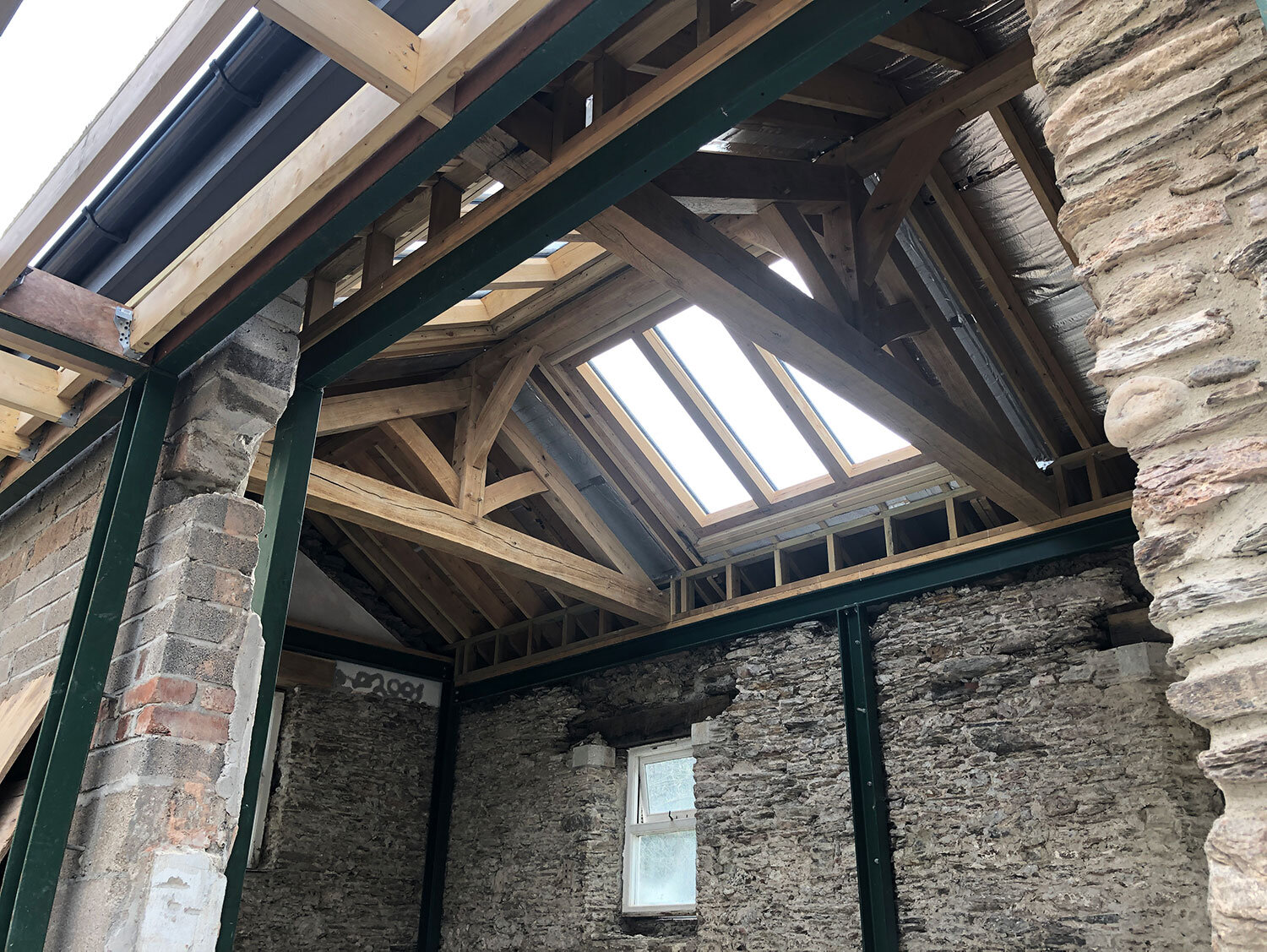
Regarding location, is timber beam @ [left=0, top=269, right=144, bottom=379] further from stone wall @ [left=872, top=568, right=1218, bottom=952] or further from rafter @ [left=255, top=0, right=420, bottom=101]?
stone wall @ [left=872, top=568, right=1218, bottom=952]

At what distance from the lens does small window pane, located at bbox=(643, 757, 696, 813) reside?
24.8ft

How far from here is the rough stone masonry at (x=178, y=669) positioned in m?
2.39

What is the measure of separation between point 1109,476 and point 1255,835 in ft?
17.1

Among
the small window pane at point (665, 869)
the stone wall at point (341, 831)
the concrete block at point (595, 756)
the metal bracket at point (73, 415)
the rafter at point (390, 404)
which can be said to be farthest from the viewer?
the concrete block at point (595, 756)

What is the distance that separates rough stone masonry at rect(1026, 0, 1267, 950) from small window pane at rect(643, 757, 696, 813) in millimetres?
6385

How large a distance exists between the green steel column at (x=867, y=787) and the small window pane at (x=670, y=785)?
1.51 m

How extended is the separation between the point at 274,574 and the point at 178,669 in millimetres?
426

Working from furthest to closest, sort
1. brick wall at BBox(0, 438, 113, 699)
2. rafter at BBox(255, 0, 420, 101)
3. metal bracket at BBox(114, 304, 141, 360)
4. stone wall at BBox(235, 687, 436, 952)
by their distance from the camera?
stone wall at BBox(235, 687, 436, 952) < brick wall at BBox(0, 438, 113, 699) < metal bracket at BBox(114, 304, 141, 360) < rafter at BBox(255, 0, 420, 101)

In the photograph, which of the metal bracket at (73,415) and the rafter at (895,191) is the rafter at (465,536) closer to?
the metal bracket at (73,415)

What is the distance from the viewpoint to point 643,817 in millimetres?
7793

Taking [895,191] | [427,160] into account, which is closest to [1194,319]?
[427,160]

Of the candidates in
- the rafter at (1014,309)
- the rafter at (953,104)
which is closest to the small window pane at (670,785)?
the rafter at (1014,309)

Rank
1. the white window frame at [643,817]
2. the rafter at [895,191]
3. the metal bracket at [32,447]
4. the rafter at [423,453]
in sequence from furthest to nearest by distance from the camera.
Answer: the white window frame at [643,817] → the rafter at [423,453] → the rafter at [895,191] → the metal bracket at [32,447]

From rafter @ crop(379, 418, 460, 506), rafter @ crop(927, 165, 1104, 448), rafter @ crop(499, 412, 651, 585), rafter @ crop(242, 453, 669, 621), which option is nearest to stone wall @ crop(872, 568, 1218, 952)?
rafter @ crop(927, 165, 1104, 448)
